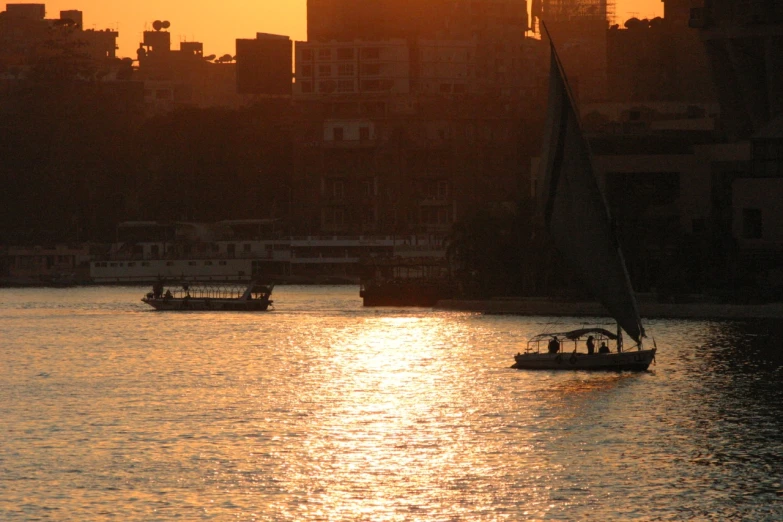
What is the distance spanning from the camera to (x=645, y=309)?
118 meters

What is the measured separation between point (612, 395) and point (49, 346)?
46.0 m

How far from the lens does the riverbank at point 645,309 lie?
11300 centimetres

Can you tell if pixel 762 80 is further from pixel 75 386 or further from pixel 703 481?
pixel 703 481

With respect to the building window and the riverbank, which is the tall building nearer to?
the building window

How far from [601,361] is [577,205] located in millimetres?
7271

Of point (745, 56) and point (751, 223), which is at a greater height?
point (745, 56)

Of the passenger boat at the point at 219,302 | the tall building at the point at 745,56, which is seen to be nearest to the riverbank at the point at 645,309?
the passenger boat at the point at 219,302

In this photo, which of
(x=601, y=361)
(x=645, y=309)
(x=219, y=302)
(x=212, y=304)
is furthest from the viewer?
(x=212, y=304)

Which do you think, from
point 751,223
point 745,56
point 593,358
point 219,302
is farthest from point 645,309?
Result: point 593,358

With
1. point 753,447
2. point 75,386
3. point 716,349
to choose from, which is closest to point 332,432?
point 753,447

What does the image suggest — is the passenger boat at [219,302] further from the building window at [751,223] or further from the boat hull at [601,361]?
the boat hull at [601,361]

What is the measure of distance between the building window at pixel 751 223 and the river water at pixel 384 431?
18.1 metres

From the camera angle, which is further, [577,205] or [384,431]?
[577,205]

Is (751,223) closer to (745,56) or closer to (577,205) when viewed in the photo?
(745,56)
